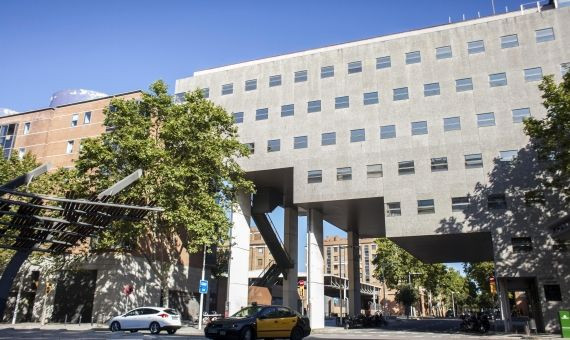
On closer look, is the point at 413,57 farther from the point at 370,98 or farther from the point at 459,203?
the point at 459,203

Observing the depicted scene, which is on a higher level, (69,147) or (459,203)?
(69,147)

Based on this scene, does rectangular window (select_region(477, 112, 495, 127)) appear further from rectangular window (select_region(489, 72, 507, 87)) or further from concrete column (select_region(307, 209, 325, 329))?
concrete column (select_region(307, 209, 325, 329))

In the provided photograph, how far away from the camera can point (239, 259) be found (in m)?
39.7

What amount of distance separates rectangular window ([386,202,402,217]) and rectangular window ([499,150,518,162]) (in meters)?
8.10

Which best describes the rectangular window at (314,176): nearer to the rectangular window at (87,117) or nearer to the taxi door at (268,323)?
the taxi door at (268,323)

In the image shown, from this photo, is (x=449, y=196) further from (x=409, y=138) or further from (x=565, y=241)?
(x=565, y=241)

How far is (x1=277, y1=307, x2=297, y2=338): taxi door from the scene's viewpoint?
19.1m

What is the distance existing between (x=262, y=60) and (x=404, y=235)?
2106 centimetres

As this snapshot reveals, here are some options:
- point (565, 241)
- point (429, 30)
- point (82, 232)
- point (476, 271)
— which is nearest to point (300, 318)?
point (82, 232)

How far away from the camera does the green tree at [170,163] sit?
30.1 metres

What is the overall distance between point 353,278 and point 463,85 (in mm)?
24730

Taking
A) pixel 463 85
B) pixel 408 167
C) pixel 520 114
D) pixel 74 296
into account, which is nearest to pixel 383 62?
pixel 463 85

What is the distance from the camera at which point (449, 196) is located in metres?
33.9

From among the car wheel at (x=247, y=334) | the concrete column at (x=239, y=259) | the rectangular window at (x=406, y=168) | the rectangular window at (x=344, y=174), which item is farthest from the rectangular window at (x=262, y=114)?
the car wheel at (x=247, y=334)
